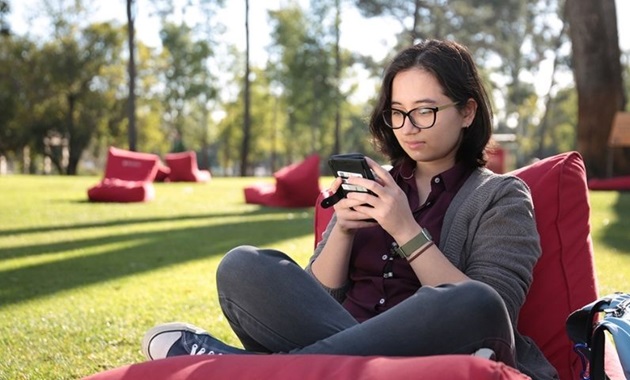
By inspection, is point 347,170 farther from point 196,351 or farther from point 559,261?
point 559,261

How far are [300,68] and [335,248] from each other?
116 feet

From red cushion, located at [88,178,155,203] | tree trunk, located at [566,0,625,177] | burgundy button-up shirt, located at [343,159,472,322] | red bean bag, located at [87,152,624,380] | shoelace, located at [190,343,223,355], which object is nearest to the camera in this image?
shoelace, located at [190,343,223,355]

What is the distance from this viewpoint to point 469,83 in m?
2.49

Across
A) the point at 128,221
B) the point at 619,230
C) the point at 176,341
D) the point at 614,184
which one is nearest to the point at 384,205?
the point at 176,341

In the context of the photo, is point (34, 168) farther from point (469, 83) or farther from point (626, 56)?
point (469, 83)

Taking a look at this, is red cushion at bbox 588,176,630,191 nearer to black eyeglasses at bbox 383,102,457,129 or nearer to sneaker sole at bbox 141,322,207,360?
black eyeglasses at bbox 383,102,457,129

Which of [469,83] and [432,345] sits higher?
[469,83]

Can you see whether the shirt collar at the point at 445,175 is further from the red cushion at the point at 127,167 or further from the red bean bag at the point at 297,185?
the red cushion at the point at 127,167

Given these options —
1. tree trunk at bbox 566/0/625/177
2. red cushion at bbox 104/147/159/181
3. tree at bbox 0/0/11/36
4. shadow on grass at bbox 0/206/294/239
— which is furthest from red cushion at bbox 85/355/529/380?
tree at bbox 0/0/11/36

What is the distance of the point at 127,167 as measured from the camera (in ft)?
43.1

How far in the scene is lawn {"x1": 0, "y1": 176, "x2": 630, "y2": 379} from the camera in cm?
370

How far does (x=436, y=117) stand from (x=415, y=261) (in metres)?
0.52

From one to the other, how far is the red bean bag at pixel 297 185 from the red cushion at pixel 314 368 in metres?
8.97

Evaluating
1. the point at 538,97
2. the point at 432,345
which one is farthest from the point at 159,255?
the point at 538,97
